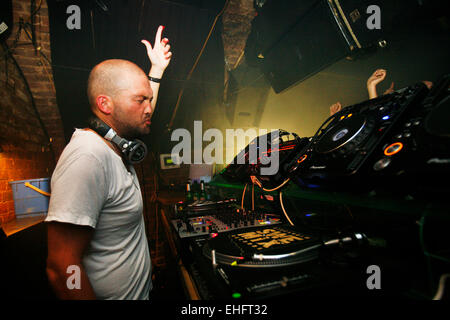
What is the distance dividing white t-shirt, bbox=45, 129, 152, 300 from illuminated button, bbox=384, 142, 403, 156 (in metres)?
0.98

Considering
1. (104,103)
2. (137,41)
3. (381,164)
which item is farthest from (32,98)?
(381,164)

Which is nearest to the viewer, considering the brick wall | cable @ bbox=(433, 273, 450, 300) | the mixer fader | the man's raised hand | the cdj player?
cable @ bbox=(433, 273, 450, 300)

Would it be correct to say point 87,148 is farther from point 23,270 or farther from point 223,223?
point 23,270

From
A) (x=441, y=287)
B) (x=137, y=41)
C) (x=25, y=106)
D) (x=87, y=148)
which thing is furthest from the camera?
(x=25, y=106)

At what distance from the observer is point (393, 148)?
0.55 m

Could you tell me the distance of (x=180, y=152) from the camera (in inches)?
189

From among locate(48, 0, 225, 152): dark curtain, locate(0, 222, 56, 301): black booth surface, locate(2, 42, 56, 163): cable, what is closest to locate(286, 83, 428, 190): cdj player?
locate(0, 222, 56, 301): black booth surface

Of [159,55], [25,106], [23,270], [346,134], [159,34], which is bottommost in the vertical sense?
[23,270]

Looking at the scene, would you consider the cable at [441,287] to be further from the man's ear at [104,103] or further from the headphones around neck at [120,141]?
the man's ear at [104,103]

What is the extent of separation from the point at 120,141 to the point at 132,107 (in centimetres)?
21

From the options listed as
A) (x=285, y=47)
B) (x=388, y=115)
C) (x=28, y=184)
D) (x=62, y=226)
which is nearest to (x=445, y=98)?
(x=388, y=115)

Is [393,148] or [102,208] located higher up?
[393,148]

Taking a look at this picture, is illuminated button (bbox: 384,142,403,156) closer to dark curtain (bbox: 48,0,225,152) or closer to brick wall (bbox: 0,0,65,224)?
dark curtain (bbox: 48,0,225,152)

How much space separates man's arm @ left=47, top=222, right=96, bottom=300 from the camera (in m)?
0.71
